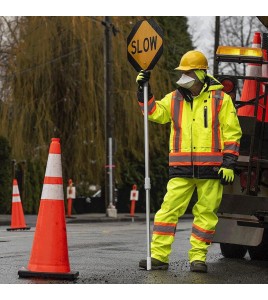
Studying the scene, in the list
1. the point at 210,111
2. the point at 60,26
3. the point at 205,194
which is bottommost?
the point at 205,194

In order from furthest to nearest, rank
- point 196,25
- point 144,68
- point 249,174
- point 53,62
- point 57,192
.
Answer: point 196,25, point 53,62, point 249,174, point 144,68, point 57,192

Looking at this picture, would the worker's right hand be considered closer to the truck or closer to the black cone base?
the truck

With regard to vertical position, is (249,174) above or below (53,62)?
below

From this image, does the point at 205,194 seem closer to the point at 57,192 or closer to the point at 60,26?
the point at 57,192

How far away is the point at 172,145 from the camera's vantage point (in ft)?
27.6

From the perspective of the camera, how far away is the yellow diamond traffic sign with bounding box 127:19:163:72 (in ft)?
27.4

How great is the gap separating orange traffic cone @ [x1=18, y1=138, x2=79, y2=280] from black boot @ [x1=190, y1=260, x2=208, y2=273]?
1.20 metres

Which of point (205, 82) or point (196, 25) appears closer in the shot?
point (205, 82)

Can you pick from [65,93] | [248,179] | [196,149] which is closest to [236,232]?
[248,179]

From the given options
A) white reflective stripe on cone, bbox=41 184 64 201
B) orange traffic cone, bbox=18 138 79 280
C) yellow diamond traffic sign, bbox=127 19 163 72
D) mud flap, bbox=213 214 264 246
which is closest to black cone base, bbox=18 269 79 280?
orange traffic cone, bbox=18 138 79 280

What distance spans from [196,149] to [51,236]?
4.90 ft

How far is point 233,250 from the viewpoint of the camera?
33.2ft

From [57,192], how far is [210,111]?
150 cm

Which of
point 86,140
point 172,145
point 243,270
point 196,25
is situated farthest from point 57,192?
point 196,25
